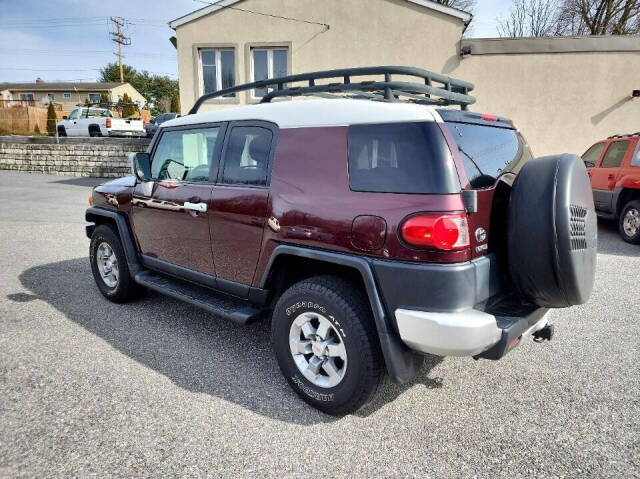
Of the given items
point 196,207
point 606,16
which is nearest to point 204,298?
point 196,207

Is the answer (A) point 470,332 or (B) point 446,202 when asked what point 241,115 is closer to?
(B) point 446,202

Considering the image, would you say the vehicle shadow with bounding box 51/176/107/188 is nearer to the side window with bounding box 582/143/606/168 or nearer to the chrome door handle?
the chrome door handle

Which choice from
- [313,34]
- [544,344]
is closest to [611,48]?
[313,34]

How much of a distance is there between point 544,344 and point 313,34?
12.2 m

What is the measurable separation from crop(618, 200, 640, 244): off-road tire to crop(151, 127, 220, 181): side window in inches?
282

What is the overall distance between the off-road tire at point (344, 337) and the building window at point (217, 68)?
12.3m

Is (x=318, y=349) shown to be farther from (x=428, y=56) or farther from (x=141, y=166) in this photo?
(x=428, y=56)

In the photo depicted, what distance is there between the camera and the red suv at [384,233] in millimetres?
2166

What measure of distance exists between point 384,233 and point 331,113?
2.78 ft

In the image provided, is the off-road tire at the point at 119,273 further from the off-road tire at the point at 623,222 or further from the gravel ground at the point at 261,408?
the off-road tire at the point at 623,222

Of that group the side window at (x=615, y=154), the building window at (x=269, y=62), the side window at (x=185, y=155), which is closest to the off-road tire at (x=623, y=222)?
the side window at (x=615, y=154)

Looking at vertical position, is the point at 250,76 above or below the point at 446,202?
above

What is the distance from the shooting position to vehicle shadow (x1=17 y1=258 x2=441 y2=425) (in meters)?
2.75

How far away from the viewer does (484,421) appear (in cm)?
252
